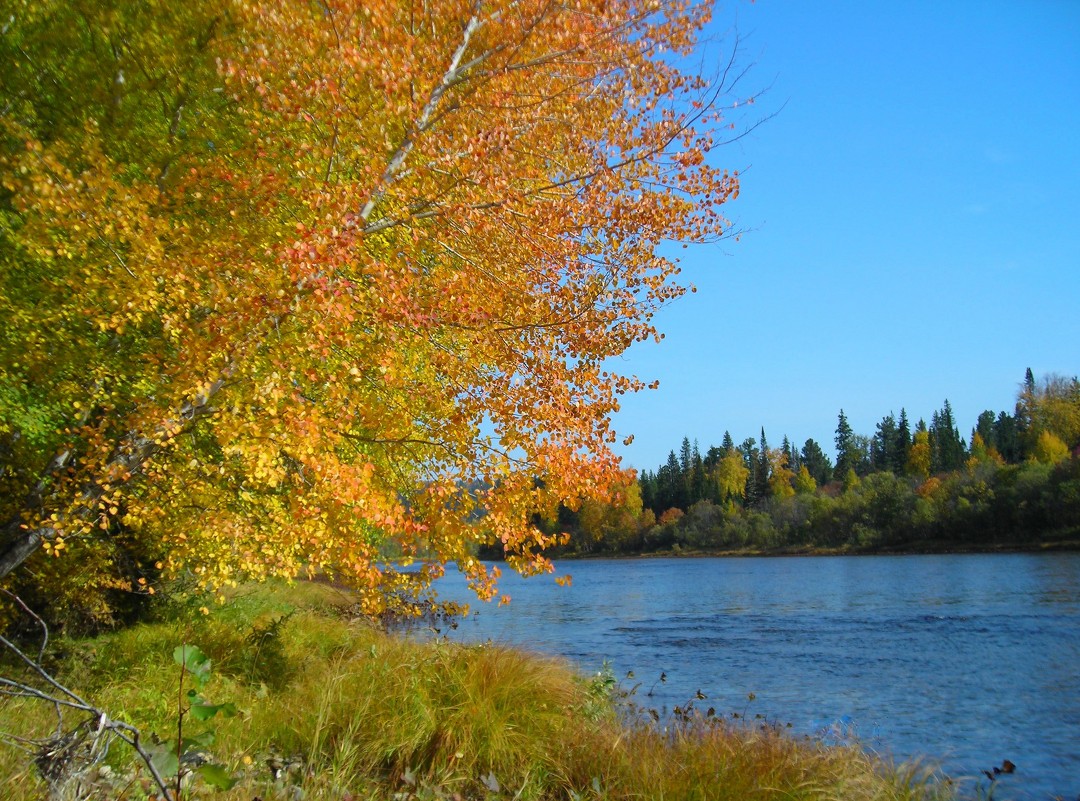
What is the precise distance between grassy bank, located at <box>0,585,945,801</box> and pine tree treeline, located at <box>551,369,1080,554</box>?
6664 cm

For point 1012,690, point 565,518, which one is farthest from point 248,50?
point 565,518

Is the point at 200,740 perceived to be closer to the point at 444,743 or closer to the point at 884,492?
the point at 444,743

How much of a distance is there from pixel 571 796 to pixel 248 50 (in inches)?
262

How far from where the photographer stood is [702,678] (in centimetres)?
1609

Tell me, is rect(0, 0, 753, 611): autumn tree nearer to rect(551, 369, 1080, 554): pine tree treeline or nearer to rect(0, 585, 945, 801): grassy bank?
rect(0, 585, 945, 801): grassy bank

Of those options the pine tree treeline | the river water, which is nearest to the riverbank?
the pine tree treeline

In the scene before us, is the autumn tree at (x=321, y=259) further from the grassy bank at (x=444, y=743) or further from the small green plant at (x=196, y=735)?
the small green plant at (x=196, y=735)

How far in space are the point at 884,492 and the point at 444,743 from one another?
260ft

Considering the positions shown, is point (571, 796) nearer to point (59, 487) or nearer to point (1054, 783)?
point (59, 487)

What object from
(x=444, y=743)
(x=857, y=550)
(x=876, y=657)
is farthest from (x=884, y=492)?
(x=444, y=743)

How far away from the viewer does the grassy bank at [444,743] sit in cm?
552

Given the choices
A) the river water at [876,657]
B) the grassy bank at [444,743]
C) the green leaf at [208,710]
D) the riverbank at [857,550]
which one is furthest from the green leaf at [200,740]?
the riverbank at [857,550]

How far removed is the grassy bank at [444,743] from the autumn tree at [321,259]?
1.14 metres

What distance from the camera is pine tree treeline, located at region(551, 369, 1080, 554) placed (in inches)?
2630
